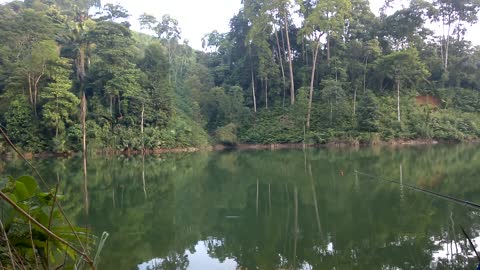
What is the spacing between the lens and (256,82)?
32.3 metres

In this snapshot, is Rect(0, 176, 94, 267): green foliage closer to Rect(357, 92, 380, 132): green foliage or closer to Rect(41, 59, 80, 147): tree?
Rect(41, 59, 80, 147): tree

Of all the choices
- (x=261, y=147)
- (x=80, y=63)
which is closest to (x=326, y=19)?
(x=261, y=147)

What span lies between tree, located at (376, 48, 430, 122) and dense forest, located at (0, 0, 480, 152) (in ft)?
0.29

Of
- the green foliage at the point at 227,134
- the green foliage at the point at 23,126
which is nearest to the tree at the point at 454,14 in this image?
the green foliage at the point at 227,134

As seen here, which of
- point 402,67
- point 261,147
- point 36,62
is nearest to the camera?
point 36,62

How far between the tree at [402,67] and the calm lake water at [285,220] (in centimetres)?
1504

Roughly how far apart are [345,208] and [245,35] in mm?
26888

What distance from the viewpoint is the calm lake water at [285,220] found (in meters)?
4.77

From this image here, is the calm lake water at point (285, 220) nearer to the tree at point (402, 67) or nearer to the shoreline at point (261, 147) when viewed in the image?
the shoreline at point (261, 147)

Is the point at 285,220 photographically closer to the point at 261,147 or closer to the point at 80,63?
A: the point at 261,147

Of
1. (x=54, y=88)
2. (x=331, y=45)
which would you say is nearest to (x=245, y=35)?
(x=331, y=45)

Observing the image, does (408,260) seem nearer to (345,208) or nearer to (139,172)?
(345,208)

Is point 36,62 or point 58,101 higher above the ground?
point 36,62

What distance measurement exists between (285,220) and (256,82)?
26.4 m
